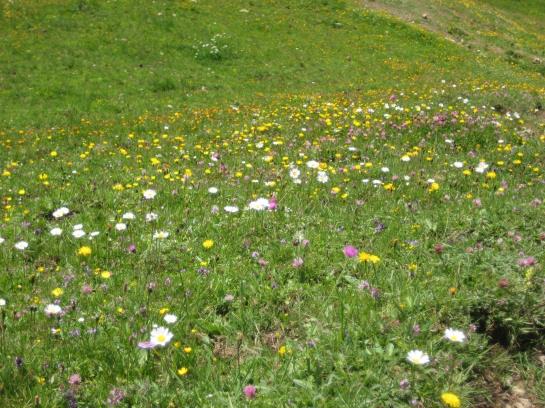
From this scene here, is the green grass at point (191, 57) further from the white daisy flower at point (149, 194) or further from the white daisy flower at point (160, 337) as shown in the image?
the white daisy flower at point (160, 337)

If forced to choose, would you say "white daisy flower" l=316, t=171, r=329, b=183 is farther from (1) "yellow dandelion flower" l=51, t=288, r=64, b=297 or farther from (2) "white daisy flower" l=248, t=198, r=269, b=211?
(1) "yellow dandelion flower" l=51, t=288, r=64, b=297

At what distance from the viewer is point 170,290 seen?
479 centimetres

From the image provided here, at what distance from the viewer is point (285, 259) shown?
17.6 feet

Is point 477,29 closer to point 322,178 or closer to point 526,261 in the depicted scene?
point 322,178

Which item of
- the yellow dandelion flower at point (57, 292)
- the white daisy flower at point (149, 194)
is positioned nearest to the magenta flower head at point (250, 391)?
the yellow dandelion flower at point (57, 292)

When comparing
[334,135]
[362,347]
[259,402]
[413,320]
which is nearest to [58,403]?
[259,402]

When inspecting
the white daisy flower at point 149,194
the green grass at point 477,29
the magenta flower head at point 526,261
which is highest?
the magenta flower head at point 526,261

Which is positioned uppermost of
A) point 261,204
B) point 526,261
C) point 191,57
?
point 526,261

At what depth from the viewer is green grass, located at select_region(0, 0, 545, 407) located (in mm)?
3588

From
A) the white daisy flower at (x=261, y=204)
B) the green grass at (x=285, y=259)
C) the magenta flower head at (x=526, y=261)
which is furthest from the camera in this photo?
the white daisy flower at (x=261, y=204)

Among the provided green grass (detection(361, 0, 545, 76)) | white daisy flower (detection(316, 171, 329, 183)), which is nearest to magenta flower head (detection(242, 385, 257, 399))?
white daisy flower (detection(316, 171, 329, 183))

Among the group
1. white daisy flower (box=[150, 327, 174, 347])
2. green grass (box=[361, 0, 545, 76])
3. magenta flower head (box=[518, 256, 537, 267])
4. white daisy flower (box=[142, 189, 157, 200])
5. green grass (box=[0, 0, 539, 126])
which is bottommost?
green grass (box=[0, 0, 539, 126])

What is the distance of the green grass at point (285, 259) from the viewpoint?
141 inches

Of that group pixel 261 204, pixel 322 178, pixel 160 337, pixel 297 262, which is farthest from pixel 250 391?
pixel 322 178
